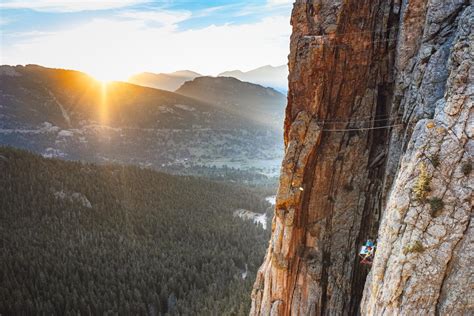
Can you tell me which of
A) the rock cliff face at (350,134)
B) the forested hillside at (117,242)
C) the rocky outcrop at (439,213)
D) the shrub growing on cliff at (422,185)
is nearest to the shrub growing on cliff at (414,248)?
the rocky outcrop at (439,213)

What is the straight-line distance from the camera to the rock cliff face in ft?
57.3

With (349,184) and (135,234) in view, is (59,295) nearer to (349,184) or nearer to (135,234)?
(135,234)

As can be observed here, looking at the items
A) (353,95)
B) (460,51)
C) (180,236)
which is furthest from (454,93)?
(180,236)

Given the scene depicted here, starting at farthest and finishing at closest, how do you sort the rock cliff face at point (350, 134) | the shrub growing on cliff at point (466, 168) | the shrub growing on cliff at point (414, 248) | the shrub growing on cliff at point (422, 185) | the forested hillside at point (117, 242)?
the forested hillside at point (117, 242) < the rock cliff face at point (350, 134) < the shrub growing on cliff at point (422, 185) < the shrub growing on cliff at point (414, 248) < the shrub growing on cliff at point (466, 168)

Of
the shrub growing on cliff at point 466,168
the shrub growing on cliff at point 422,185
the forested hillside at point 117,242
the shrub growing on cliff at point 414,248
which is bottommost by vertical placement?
the forested hillside at point 117,242

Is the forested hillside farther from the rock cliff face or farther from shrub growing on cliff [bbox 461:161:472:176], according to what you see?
shrub growing on cliff [bbox 461:161:472:176]

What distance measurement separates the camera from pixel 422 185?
49.9 ft

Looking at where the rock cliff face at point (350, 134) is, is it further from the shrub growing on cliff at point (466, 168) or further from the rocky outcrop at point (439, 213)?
the shrub growing on cliff at point (466, 168)

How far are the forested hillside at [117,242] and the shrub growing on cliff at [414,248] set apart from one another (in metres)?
49.3

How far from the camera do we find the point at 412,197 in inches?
609

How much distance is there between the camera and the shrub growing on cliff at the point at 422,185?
596 inches

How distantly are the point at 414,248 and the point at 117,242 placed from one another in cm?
8708

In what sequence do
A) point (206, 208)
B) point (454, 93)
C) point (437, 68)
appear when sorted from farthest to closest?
1. point (206, 208)
2. point (437, 68)
3. point (454, 93)

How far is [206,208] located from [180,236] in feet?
82.1
